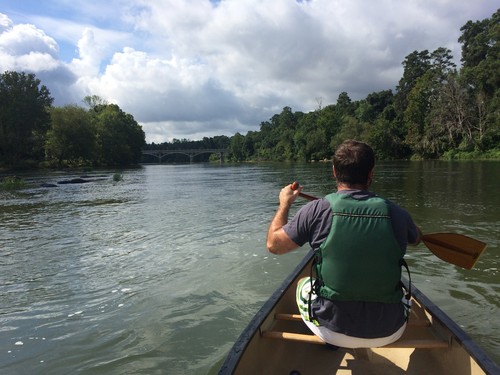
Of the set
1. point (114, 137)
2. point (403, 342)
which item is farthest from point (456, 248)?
point (114, 137)

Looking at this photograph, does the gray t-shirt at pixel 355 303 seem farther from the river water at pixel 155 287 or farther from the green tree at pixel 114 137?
the green tree at pixel 114 137

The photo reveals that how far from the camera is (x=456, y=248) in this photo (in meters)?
3.92

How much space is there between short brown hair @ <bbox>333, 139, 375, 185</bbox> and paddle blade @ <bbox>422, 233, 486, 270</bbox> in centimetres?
145

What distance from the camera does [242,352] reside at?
3.17m

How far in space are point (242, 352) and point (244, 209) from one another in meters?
14.2

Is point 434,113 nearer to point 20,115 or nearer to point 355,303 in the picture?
point 20,115

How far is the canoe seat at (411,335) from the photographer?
327 cm

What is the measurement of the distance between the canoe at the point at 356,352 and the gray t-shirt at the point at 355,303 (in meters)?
0.35

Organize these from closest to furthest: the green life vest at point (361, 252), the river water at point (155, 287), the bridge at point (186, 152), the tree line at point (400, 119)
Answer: the green life vest at point (361, 252)
the river water at point (155, 287)
the tree line at point (400, 119)
the bridge at point (186, 152)

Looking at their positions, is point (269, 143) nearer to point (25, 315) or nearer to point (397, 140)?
point (397, 140)

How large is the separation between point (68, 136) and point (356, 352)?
3068 inches

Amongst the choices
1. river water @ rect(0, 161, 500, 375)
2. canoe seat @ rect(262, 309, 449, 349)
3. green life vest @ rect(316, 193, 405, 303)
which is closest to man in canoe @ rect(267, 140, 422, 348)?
green life vest @ rect(316, 193, 405, 303)

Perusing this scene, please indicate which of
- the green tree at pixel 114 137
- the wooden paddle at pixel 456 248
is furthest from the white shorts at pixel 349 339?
the green tree at pixel 114 137

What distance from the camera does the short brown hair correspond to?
112 inches
